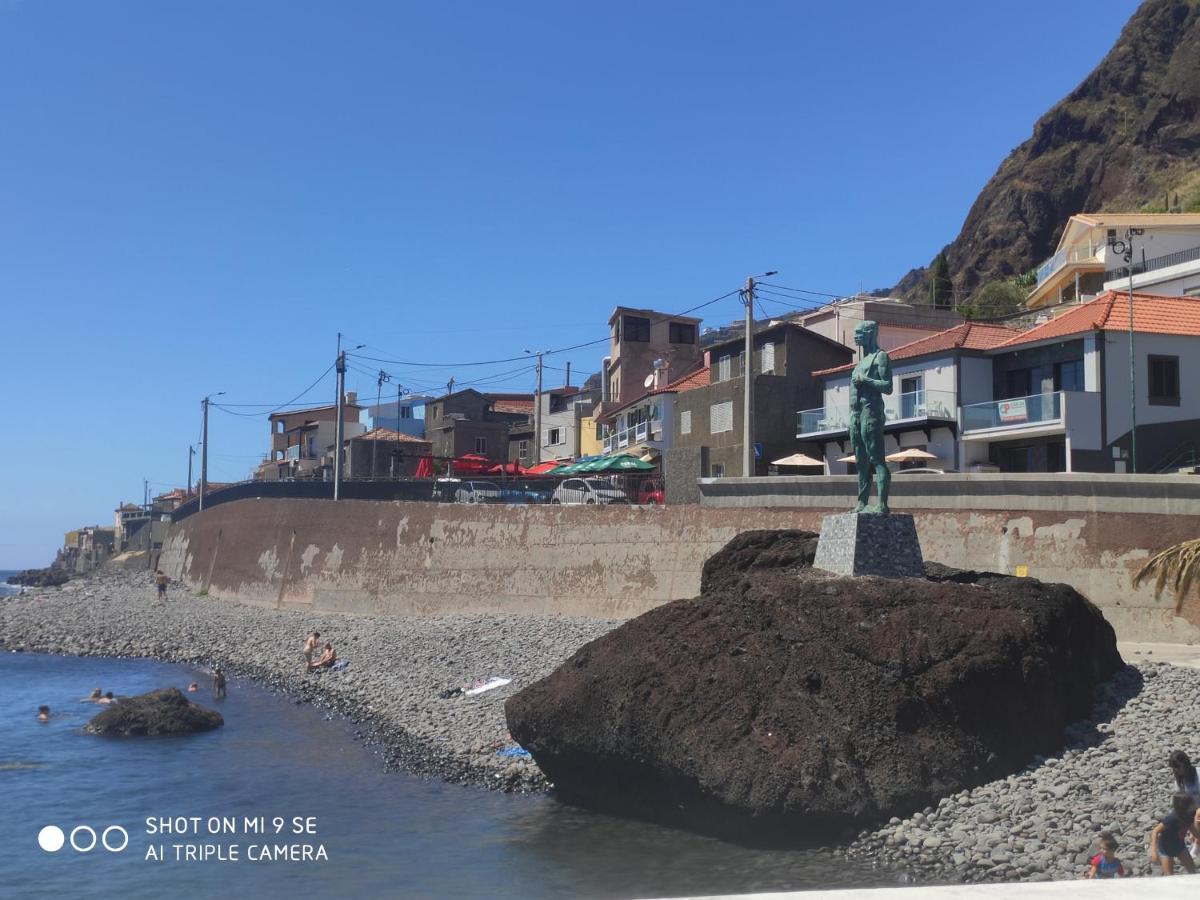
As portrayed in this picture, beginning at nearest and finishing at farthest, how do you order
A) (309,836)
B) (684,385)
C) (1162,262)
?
(309,836) < (684,385) < (1162,262)

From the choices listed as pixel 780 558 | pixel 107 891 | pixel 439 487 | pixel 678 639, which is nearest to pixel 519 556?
pixel 439 487

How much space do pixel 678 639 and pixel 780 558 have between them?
3.94 m

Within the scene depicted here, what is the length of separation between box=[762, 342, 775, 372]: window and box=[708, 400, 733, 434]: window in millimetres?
2041

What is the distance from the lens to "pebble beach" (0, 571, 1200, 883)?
11734 mm

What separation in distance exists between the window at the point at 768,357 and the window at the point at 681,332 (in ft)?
52.9

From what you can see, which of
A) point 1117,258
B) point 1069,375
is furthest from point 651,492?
point 1117,258

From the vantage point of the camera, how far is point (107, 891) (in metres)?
13.2

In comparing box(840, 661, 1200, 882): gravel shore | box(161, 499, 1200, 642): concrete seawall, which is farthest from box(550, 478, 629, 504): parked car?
box(840, 661, 1200, 882): gravel shore

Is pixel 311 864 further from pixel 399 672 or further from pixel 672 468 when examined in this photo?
pixel 672 468

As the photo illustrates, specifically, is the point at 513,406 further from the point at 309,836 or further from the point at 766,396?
the point at 309,836

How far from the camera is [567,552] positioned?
29.8 meters

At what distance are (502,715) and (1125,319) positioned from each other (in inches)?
905

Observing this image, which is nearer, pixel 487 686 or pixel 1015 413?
pixel 487 686

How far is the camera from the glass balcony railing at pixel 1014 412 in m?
30.6
